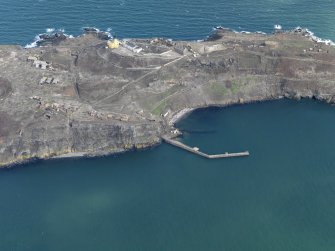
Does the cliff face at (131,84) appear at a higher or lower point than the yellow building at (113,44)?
lower

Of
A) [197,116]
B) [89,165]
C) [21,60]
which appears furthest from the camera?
[21,60]

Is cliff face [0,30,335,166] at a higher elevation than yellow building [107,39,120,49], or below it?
below

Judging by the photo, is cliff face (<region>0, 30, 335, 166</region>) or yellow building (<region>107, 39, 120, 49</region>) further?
yellow building (<region>107, 39, 120, 49</region>)

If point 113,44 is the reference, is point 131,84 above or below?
below

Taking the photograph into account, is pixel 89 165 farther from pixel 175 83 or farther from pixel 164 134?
pixel 175 83

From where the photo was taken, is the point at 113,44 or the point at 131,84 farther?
the point at 113,44

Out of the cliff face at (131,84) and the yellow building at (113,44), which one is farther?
the yellow building at (113,44)

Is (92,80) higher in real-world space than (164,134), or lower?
higher

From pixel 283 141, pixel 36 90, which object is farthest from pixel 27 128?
pixel 283 141
